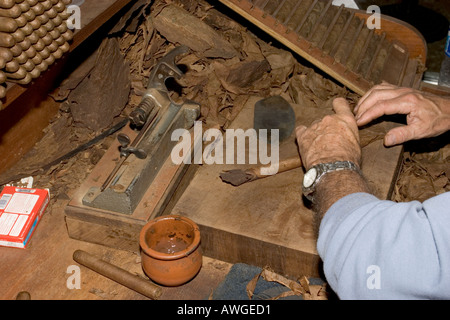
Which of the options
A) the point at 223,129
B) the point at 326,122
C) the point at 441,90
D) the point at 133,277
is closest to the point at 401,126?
the point at 326,122

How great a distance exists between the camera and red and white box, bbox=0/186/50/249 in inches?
78.5

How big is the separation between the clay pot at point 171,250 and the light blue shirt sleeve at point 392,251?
1.59 feet

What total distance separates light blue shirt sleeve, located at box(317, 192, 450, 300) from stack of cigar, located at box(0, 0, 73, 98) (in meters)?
1.20

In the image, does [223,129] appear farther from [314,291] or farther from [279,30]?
[314,291]

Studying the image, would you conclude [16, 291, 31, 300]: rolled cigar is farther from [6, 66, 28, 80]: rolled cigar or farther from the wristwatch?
the wristwatch

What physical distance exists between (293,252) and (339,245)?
14.1 inches

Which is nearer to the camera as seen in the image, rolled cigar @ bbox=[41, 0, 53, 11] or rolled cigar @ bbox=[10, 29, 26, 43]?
rolled cigar @ bbox=[10, 29, 26, 43]

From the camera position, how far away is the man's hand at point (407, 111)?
2193mm

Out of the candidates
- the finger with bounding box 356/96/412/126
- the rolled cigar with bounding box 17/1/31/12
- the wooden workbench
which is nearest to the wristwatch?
the wooden workbench

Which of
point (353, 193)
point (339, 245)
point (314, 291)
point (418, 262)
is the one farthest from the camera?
point (314, 291)

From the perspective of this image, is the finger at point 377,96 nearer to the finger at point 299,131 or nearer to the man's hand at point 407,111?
the man's hand at point 407,111

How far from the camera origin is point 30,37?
1838 millimetres

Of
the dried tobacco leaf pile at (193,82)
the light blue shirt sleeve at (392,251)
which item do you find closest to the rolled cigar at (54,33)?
the dried tobacco leaf pile at (193,82)

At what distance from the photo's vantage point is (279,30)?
2.60 m
